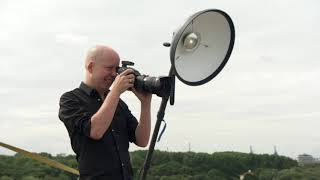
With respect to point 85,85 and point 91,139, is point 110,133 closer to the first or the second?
point 91,139

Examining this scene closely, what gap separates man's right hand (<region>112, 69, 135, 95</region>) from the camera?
9.21 feet

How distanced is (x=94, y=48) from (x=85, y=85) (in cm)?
23

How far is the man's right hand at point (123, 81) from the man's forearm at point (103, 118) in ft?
0.12

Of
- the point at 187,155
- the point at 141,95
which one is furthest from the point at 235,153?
the point at 141,95

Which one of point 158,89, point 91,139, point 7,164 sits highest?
point 7,164

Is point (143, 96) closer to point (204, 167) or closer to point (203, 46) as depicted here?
point (203, 46)

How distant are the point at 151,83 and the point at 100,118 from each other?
34cm

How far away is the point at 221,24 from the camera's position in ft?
9.31

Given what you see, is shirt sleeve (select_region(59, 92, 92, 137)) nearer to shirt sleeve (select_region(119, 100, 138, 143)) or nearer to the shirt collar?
the shirt collar

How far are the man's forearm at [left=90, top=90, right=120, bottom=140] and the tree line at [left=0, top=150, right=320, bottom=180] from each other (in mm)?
55928

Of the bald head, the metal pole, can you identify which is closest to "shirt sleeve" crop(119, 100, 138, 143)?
the bald head

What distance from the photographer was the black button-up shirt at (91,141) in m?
2.89

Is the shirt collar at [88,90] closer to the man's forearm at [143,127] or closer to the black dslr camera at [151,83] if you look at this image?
the black dslr camera at [151,83]

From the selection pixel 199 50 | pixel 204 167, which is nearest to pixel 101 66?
Answer: pixel 199 50
